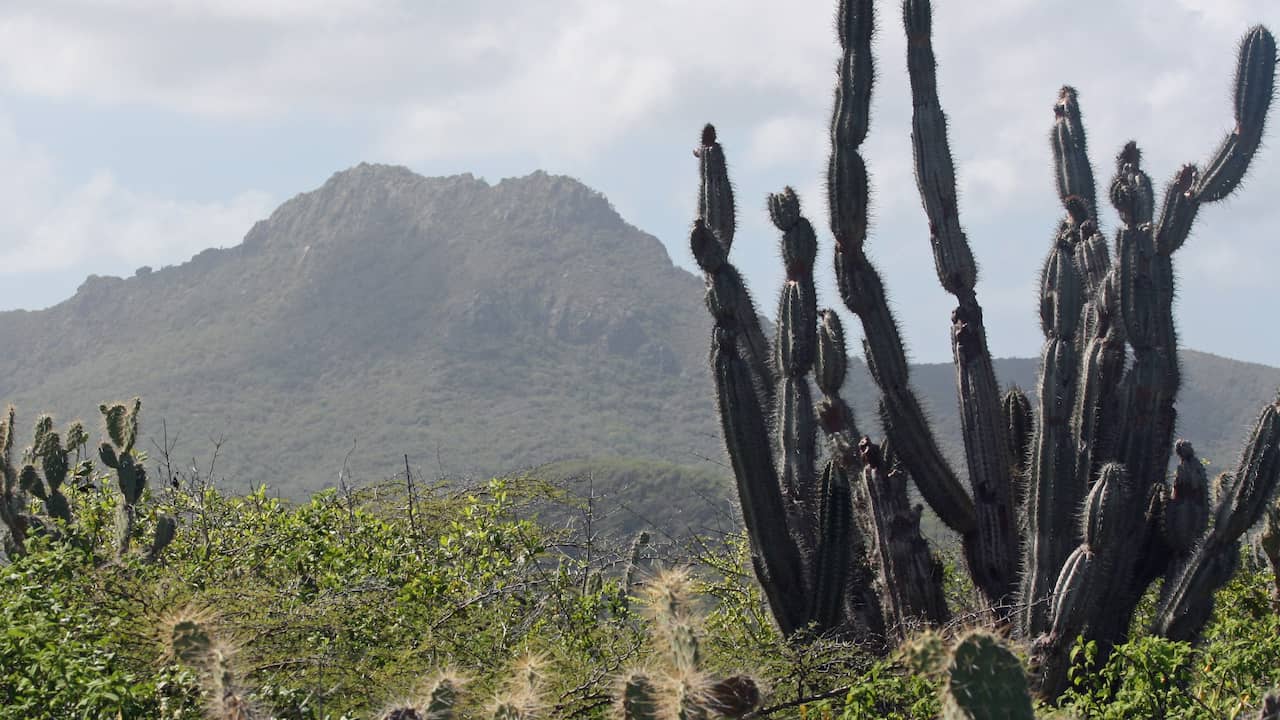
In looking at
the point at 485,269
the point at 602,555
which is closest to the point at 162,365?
the point at 485,269

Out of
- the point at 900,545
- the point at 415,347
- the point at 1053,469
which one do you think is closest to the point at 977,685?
the point at 900,545

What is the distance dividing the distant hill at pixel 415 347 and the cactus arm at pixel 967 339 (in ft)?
186

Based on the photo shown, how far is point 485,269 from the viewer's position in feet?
385

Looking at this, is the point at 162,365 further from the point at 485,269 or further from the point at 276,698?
the point at 276,698

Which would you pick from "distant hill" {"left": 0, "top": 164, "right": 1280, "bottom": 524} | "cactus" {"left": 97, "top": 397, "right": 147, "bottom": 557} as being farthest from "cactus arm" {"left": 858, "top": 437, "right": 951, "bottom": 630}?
"distant hill" {"left": 0, "top": 164, "right": 1280, "bottom": 524}

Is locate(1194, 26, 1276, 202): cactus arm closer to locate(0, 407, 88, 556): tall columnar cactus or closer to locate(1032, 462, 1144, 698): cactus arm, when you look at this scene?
locate(1032, 462, 1144, 698): cactus arm

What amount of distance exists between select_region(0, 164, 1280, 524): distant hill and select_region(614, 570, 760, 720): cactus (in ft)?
200

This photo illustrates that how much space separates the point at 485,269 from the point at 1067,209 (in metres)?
108

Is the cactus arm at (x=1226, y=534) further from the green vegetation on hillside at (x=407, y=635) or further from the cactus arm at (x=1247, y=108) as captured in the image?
the cactus arm at (x=1247, y=108)

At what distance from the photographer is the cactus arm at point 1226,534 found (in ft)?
27.6

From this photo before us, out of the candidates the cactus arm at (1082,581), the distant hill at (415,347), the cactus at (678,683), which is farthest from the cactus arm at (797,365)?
the distant hill at (415,347)

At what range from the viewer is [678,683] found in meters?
4.35

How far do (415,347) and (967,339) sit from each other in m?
98.1

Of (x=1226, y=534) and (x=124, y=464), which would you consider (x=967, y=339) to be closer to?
(x=1226, y=534)
